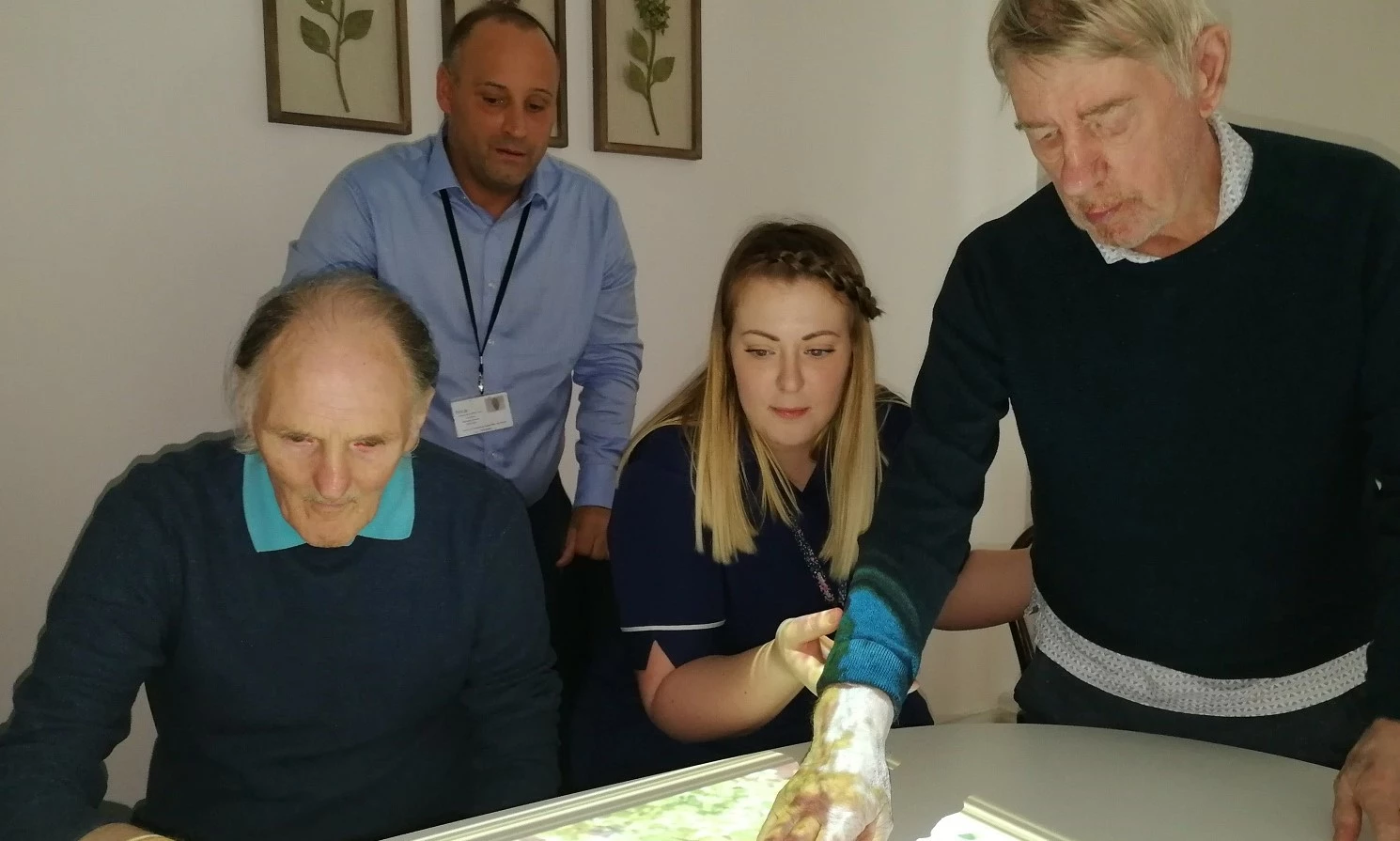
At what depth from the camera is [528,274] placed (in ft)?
6.79

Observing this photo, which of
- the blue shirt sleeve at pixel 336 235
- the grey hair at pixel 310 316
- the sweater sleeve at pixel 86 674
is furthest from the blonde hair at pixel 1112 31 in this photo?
the blue shirt sleeve at pixel 336 235

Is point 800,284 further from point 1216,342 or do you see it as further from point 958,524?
point 1216,342

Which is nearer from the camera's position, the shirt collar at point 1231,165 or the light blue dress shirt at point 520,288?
the shirt collar at point 1231,165

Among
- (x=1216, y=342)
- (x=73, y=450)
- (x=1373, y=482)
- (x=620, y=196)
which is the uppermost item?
(x=620, y=196)

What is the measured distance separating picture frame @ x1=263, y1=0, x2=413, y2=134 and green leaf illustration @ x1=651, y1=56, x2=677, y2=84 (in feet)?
1.89

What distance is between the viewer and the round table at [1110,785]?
3.05 feet

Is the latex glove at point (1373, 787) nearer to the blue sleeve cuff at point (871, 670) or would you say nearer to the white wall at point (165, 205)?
the blue sleeve cuff at point (871, 670)

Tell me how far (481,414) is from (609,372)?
0.33 m

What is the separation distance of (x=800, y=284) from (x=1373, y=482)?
750 millimetres

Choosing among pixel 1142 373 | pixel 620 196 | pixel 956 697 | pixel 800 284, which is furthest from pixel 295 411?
pixel 956 697

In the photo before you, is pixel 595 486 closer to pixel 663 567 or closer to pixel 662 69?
pixel 663 567

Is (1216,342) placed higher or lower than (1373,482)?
higher

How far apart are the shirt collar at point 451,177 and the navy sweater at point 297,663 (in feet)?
2.64

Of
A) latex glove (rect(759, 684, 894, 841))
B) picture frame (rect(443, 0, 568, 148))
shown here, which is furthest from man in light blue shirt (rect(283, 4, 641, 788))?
latex glove (rect(759, 684, 894, 841))
